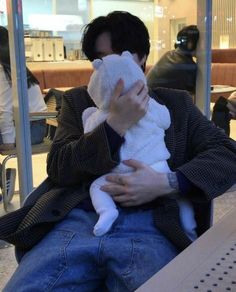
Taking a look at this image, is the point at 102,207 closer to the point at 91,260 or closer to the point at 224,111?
the point at 91,260

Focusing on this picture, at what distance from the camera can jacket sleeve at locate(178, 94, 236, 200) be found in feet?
3.34

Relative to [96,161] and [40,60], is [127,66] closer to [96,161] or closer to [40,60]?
[96,161]

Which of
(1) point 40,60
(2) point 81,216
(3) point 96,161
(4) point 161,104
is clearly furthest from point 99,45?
(1) point 40,60

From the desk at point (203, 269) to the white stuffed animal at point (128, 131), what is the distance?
27 centimetres

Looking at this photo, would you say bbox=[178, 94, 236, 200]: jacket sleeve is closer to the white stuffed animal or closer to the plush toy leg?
the white stuffed animal

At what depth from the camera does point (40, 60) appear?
294 centimetres

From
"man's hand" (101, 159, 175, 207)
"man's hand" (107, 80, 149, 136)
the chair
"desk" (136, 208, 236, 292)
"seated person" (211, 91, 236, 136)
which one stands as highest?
"man's hand" (107, 80, 149, 136)

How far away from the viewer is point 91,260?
0.92 meters

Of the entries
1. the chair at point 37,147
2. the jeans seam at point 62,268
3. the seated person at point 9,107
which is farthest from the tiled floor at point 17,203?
the jeans seam at point 62,268

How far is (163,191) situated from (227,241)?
272mm

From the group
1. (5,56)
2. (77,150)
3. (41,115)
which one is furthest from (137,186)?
(5,56)

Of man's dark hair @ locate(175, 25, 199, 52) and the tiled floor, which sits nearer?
the tiled floor

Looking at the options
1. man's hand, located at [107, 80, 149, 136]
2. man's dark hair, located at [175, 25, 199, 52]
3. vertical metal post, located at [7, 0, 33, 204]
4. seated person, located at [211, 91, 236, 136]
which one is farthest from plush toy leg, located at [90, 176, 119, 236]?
man's dark hair, located at [175, 25, 199, 52]

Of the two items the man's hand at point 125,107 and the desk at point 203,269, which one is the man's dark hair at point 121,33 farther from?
the desk at point 203,269
